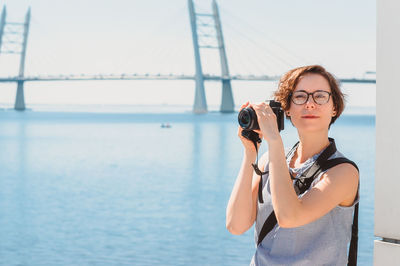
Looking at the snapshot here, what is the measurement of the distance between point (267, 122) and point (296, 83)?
98 millimetres

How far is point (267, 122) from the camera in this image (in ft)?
3.15

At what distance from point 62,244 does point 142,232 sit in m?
0.96

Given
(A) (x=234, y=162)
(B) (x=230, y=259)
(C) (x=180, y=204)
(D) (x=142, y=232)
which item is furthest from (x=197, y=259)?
(A) (x=234, y=162)

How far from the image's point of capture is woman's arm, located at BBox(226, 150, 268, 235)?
41.9 inches

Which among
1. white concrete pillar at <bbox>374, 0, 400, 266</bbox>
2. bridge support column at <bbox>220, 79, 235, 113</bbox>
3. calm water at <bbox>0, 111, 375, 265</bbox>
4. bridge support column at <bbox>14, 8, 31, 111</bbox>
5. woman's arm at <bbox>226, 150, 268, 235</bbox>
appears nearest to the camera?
white concrete pillar at <bbox>374, 0, 400, 266</bbox>

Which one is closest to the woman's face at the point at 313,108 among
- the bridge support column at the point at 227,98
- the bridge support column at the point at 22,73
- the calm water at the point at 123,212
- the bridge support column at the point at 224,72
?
the calm water at the point at 123,212

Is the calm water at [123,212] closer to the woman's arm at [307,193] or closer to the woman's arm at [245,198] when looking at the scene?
the woman's arm at [245,198]

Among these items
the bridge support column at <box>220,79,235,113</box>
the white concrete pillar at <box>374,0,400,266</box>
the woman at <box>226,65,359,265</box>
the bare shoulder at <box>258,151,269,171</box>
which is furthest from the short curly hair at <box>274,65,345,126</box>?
the bridge support column at <box>220,79,235,113</box>

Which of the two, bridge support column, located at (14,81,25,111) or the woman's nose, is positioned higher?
bridge support column, located at (14,81,25,111)

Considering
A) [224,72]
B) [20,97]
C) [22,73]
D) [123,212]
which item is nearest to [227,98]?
[224,72]

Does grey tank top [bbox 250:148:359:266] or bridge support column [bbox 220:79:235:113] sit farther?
bridge support column [bbox 220:79:235:113]

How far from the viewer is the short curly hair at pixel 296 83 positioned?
1.01 m

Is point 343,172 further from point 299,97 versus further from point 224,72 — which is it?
point 224,72

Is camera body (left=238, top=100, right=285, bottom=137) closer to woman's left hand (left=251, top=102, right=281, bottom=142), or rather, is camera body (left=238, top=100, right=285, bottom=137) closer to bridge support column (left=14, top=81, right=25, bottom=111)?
woman's left hand (left=251, top=102, right=281, bottom=142)
